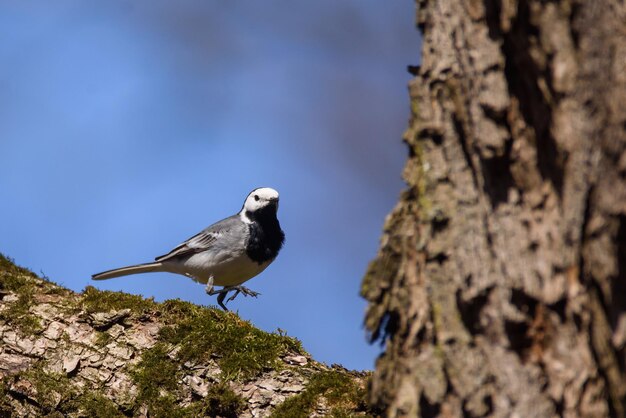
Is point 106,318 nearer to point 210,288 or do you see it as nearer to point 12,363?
point 12,363

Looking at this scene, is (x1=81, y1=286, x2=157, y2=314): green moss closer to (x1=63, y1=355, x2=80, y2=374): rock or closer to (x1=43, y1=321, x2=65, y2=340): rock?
(x1=43, y1=321, x2=65, y2=340): rock

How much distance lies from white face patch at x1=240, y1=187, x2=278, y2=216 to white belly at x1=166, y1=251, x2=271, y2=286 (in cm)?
59

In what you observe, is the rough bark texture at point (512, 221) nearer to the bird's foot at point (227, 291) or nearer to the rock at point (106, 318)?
the rock at point (106, 318)

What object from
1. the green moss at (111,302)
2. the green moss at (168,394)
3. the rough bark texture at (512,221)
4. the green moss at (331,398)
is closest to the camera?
the rough bark texture at (512,221)

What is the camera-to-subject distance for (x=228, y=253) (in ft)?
25.1

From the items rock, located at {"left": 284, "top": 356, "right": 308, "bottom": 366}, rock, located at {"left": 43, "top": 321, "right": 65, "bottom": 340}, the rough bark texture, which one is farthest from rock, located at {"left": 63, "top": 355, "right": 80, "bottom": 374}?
the rough bark texture

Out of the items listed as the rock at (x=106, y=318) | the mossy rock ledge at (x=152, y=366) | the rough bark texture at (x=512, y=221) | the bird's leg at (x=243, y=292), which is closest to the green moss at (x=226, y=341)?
the mossy rock ledge at (x=152, y=366)

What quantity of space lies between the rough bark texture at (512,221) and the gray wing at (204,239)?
220 inches

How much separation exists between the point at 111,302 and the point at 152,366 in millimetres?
540

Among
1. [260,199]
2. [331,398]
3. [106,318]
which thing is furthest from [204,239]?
[331,398]

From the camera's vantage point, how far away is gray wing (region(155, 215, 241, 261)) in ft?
25.7

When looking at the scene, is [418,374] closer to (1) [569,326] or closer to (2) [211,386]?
(1) [569,326]

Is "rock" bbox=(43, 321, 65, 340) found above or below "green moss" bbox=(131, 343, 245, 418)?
above

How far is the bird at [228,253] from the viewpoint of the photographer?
766 cm
